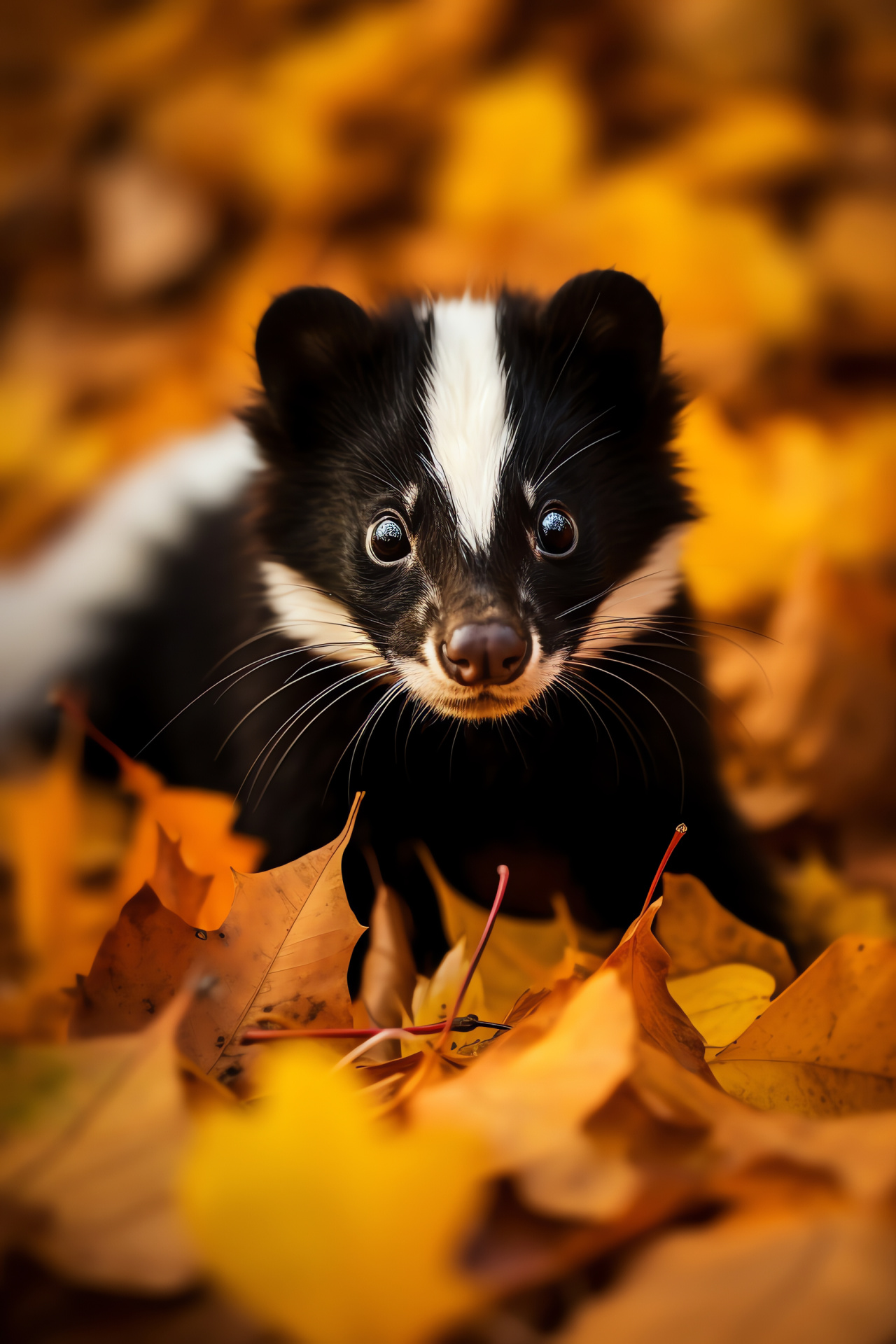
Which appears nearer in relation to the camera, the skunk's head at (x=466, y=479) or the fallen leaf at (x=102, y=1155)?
the fallen leaf at (x=102, y=1155)

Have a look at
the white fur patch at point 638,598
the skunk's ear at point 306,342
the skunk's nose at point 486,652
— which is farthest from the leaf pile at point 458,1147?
the skunk's ear at point 306,342

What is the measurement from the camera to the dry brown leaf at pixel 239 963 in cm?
70

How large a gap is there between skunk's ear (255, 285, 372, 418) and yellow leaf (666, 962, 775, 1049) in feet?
2.24

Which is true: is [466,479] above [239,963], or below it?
above

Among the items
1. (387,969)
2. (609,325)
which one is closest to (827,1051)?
(387,969)

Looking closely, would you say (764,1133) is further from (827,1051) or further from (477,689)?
(477,689)

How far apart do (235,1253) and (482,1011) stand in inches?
15.2

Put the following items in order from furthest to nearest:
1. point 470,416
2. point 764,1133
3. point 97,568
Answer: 1. point 97,568
2. point 470,416
3. point 764,1133

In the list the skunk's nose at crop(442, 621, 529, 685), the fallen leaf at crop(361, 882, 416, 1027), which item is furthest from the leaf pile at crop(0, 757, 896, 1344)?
the skunk's nose at crop(442, 621, 529, 685)

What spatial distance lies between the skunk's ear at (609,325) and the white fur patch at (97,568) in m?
0.66

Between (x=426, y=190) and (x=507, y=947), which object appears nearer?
(x=507, y=947)

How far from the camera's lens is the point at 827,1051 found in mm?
712

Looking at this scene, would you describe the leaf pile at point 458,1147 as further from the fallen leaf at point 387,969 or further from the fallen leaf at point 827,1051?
the fallen leaf at point 387,969

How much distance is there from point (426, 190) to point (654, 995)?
189 centimetres
